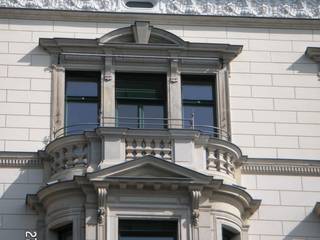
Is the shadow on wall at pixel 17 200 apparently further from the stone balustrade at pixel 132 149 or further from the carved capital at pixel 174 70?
the carved capital at pixel 174 70

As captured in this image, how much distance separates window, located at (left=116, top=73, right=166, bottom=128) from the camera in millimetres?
24359

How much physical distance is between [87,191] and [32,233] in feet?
4.91

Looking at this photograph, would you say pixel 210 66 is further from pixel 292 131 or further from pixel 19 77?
pixel 19 77

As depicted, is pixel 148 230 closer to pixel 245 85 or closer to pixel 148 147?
pixel 148 147

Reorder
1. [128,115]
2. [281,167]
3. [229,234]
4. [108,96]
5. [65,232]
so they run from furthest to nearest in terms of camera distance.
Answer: [128,115], [108,96], [281,167], [229,234], [65,232]

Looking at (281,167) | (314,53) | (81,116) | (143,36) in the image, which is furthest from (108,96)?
(314,53)

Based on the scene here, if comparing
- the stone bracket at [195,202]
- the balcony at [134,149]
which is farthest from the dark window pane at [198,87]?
the stone bracket at [195,202]

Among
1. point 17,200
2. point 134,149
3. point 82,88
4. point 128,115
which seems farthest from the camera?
point 82,88

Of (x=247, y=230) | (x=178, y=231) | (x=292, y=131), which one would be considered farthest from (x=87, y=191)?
(x=292, y=131)

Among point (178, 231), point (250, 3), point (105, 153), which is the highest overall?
point (250, 3)

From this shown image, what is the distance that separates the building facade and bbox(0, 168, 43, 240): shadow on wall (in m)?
0.02

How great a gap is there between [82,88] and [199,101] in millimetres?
2672

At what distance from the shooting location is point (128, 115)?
24531 mm

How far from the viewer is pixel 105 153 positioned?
74.4 feet
